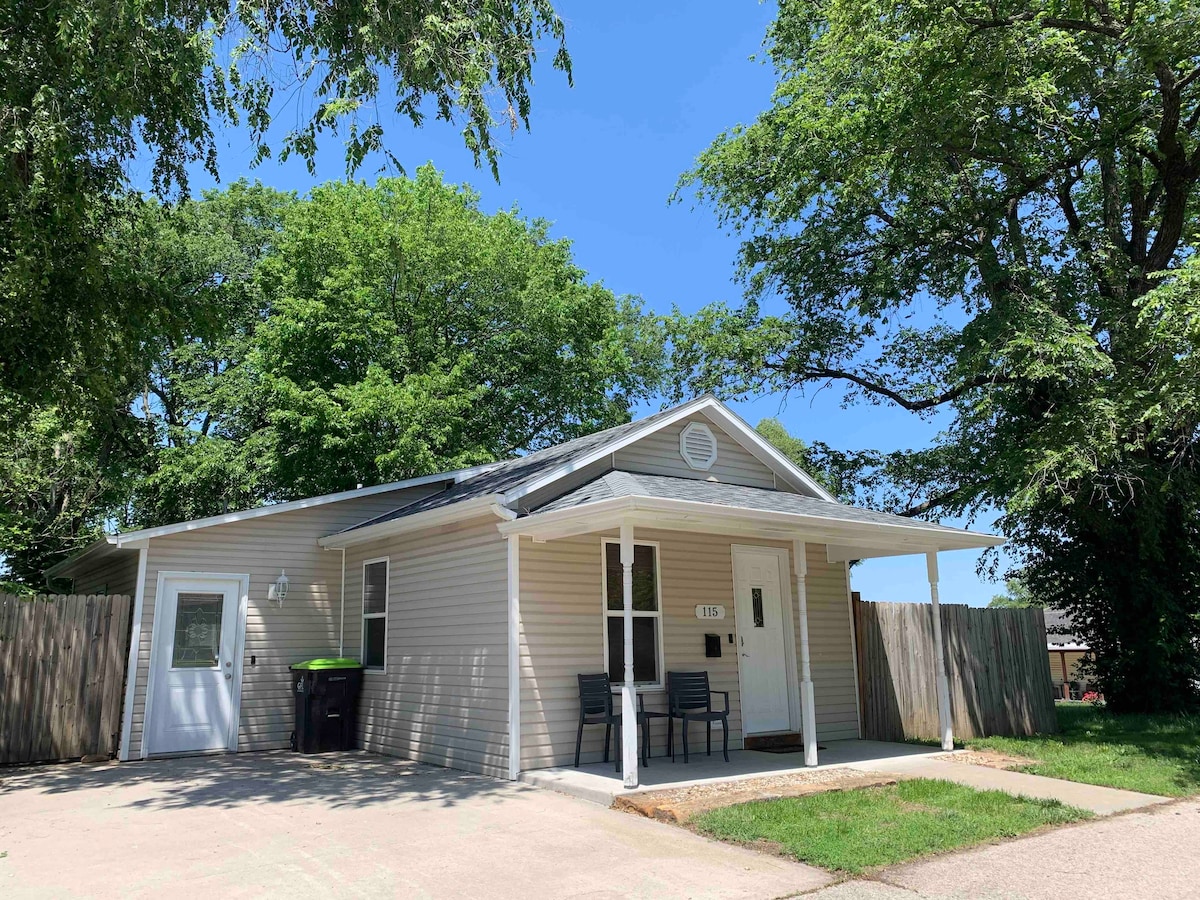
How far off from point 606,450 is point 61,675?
7.10m

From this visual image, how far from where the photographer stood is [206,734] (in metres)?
11.1

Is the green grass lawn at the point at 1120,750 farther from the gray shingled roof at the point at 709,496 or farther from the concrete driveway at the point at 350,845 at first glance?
the concrete driveway at the point at 350,845

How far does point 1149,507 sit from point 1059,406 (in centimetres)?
215

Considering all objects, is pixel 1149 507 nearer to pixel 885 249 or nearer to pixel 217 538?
pixel 885 249

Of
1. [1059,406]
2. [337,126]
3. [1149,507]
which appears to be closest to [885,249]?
[1059,406]

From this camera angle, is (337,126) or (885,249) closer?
(337,126)

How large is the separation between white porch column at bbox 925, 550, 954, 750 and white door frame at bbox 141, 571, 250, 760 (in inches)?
349

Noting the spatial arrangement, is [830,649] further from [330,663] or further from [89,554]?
[89,554]

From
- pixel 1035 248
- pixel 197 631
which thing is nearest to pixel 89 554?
pixel 197 631

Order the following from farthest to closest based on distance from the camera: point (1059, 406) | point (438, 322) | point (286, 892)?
1. point (438, 322)
2. point (1059, 406)
3. point (286, 892)

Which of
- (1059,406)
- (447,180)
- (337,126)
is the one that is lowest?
(1059,406)

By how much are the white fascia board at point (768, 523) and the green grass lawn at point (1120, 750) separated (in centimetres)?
252

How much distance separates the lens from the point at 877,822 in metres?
6.65

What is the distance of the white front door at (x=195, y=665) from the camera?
429 inches
